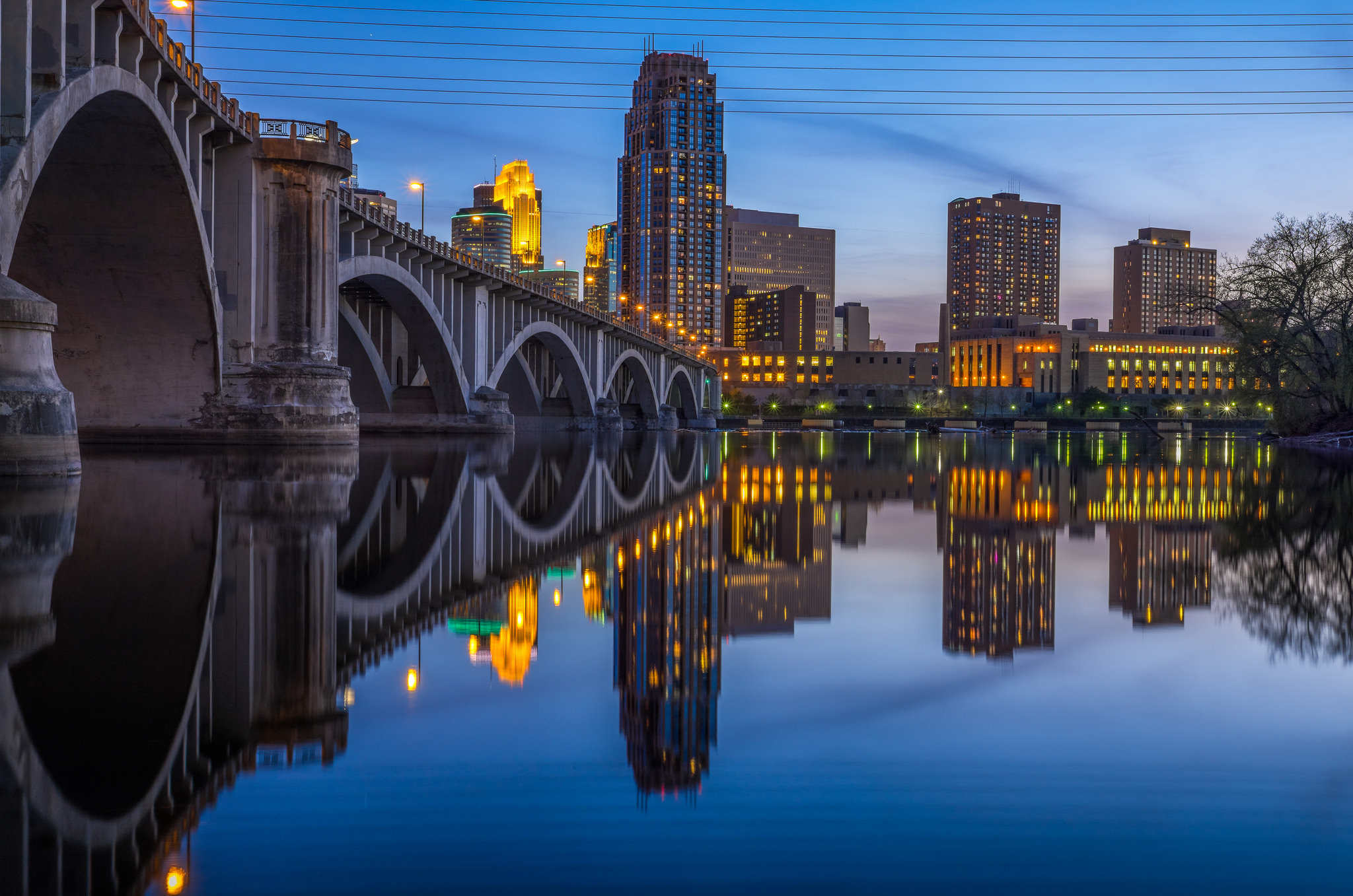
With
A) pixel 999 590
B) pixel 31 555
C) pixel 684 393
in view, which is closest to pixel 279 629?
pixel 31 555

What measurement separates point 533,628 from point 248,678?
210cm

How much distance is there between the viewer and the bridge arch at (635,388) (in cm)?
10012

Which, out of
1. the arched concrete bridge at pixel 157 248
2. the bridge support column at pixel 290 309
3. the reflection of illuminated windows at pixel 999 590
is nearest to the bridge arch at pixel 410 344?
the arched concrete bridge at pixel 157 248

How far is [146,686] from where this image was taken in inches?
216

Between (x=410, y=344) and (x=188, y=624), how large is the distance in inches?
2296

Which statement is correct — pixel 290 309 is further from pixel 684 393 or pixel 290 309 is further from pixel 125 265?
pixel 684 393

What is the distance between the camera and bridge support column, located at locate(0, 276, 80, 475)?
57.3 feet

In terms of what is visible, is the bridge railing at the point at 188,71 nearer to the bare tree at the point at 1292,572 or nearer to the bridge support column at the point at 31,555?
the bridge support column at the point at 31,555

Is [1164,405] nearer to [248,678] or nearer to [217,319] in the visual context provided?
[217,319]

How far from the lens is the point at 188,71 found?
29906 mm

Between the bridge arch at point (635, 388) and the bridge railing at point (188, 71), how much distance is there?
196ft

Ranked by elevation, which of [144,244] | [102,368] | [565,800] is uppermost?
[144,244]

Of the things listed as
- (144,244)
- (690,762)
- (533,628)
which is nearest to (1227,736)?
(690,762)

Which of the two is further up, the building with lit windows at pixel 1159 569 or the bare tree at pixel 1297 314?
the bare tree at pixel 1297 314
